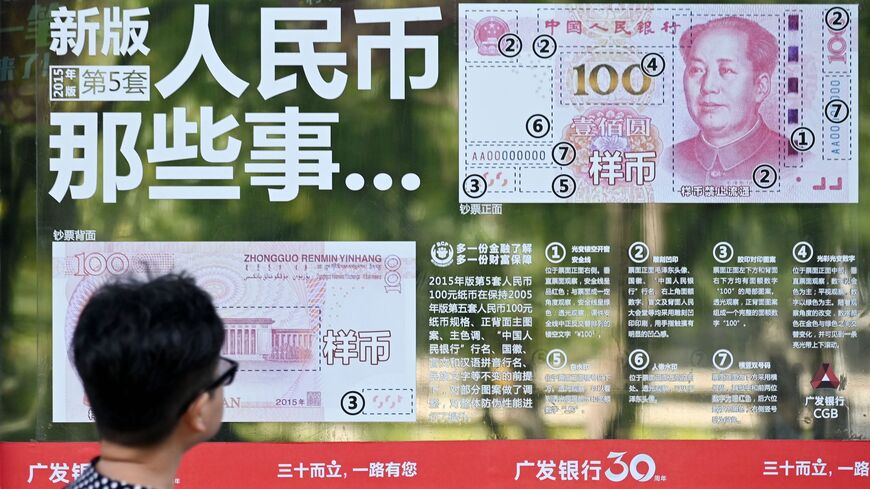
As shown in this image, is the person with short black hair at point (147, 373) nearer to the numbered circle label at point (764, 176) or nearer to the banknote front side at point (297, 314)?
the banknote front side at point (297, 314)

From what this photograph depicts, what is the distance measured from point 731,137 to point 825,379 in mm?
913

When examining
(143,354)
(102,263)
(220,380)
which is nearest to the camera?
(143,354)

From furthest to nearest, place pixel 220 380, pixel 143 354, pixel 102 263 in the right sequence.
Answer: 1. pixel 102 263
2. pixel 220 380
3. pixel 143 354

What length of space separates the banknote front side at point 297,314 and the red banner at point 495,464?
5.7 inches

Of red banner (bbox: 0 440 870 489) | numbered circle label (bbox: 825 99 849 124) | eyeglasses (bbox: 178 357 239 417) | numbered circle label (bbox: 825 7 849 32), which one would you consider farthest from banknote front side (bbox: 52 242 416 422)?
eyeglasses (bbox: 178 357 239 417)

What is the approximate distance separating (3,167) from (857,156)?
3023 millimetres

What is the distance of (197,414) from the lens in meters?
1.65

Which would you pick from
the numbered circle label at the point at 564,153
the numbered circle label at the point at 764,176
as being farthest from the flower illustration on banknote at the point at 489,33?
the numbered circle label at the point at 764,176

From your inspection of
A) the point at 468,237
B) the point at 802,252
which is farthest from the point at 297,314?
the point at 802,252

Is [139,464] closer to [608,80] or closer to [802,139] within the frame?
[608,80]

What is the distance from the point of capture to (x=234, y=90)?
3646 mm

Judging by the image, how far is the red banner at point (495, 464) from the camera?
3629 millimetres

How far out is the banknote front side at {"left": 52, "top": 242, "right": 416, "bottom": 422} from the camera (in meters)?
3.62

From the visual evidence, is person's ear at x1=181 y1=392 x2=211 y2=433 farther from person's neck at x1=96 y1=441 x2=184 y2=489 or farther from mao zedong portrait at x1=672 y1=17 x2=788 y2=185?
mao zedong portrait at x1=672 y1=17 x2=788 y2=185
